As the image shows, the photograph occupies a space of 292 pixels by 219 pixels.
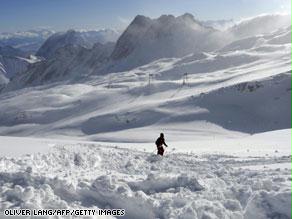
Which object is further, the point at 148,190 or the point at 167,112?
the point at 167,112

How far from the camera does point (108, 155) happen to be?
20953 mm

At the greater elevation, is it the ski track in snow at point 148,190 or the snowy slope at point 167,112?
the snowy slope at point 167,112

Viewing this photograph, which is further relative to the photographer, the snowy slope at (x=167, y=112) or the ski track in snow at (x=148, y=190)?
the snowy slope at (x=167, y=112)

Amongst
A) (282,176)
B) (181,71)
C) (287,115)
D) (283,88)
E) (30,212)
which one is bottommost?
(30,212)

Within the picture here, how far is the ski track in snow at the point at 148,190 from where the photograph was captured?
14.3 metres

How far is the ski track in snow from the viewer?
47.0 feet

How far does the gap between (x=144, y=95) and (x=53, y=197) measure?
104 m

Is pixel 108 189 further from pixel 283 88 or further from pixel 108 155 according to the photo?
pixel 283 88

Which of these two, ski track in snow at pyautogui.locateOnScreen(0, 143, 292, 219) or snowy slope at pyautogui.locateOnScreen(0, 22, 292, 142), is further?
snowy slope at pyautogui.locateOnScreen(0, 22, 292, 142)

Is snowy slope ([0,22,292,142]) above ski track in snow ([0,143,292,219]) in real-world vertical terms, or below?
above

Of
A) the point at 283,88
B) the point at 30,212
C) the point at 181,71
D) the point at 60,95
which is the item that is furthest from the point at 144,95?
the point at 30,212

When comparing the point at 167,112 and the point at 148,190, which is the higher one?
the point at 167,112

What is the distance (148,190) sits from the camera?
1592cm

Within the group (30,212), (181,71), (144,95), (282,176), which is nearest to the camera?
(30,212)
